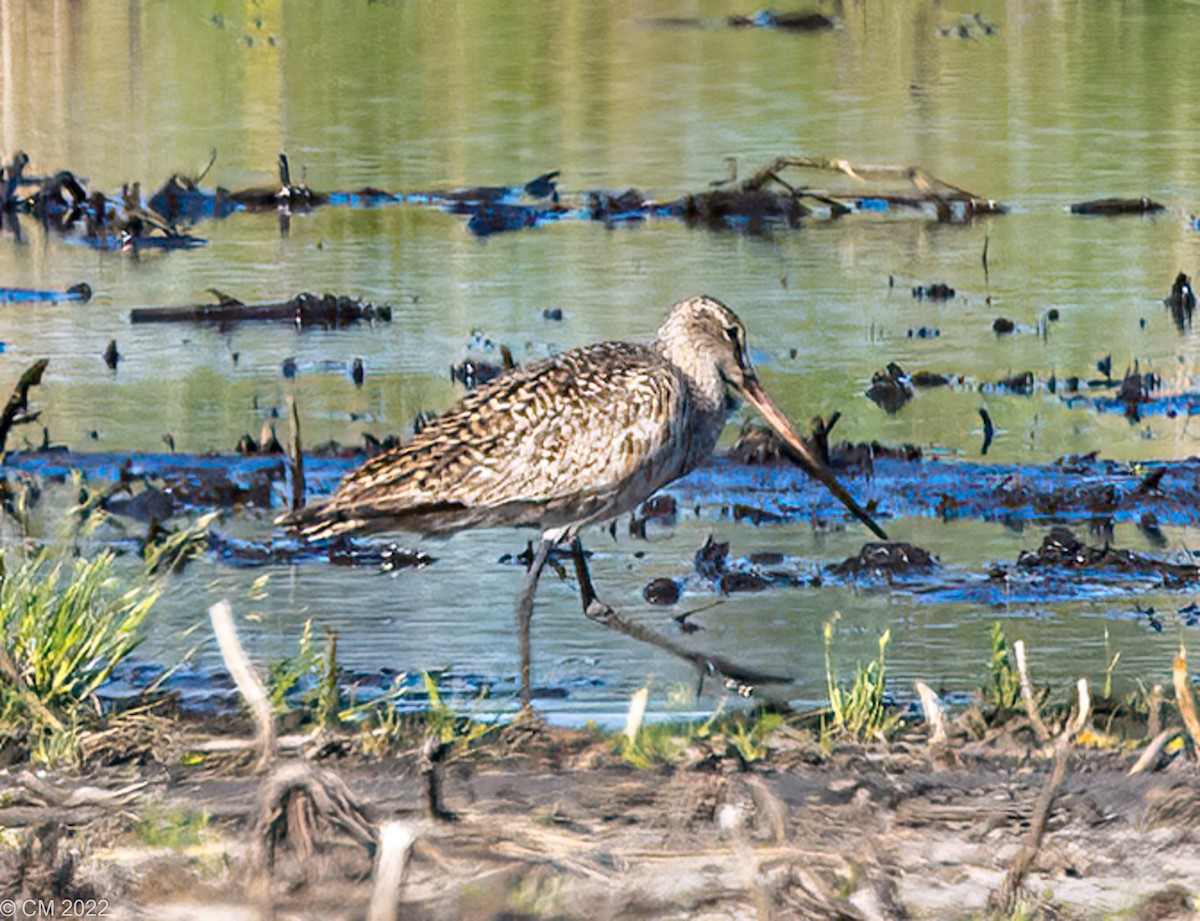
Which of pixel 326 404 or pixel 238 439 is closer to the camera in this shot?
pixel 238 439

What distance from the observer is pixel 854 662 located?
6965 millimetres

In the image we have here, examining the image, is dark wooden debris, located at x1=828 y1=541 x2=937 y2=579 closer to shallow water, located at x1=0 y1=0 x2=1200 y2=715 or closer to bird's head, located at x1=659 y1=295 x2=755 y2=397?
shallow water, located at x1=0 y1=0 x2=1200 y2=715

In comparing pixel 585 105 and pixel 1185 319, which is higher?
pixel 585 105

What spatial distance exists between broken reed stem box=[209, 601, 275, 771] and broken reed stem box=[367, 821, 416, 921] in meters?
0.84

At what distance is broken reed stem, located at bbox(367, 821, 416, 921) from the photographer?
13.8ft

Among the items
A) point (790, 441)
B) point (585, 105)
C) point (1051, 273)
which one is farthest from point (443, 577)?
point (585, 105)

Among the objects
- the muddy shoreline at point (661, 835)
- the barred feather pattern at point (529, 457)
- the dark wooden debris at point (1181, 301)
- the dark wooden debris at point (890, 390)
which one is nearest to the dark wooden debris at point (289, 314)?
the dark wooden debris at point (890, 390)

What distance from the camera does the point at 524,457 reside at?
665cm

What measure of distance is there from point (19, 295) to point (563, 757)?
865cm

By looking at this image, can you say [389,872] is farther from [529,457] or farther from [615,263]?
[615,263]

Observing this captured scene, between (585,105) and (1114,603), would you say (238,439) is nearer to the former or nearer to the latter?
(1114,603)

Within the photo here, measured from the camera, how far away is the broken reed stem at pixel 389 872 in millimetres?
4203

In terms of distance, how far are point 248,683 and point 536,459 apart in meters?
1.83

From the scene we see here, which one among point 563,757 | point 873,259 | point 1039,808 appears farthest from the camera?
point 873,259
